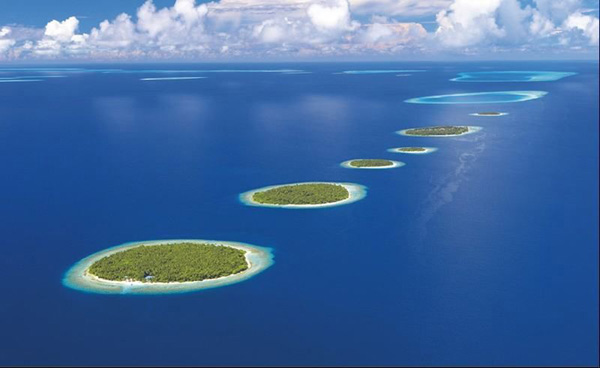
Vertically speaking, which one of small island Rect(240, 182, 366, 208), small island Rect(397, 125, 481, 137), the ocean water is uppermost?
small island Rect(397, 125, 481, 137)

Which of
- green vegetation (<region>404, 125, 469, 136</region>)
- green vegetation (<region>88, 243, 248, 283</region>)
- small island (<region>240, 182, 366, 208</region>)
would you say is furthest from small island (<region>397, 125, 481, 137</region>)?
green vegetation (<region>88, 243, 248, 283</region>)

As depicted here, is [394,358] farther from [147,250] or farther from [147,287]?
[147,250]

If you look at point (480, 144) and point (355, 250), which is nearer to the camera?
point (355, 250)

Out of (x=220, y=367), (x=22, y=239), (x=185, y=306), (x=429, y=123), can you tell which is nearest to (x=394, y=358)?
(x=220, y=367)

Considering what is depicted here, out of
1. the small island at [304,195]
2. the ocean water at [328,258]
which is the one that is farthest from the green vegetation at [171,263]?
the small island at [304,195]

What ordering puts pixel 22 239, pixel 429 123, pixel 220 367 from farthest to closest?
1. pixel 429 123
2. pixel 22 239
3. pixel 220 367

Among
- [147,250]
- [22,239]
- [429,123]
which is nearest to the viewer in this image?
[147,250]

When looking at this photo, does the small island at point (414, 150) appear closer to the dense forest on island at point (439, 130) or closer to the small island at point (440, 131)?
the small island at point (440, 131)

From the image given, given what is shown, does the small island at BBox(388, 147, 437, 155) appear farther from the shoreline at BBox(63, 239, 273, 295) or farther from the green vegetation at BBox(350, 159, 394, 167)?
the shoreline at BBox(63, 239, 273, 295)
